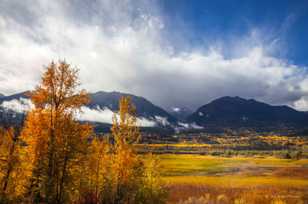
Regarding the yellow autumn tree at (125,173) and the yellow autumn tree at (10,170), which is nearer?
the yellow autumn tree at (10,170)

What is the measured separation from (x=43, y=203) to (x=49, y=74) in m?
8.46

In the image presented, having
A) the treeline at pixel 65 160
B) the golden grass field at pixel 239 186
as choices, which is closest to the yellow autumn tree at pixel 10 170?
the treeline at pixel 65 160

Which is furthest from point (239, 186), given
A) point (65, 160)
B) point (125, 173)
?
point (65, 160)

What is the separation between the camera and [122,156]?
20938 mm

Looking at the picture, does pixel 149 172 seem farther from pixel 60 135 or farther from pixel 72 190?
pixel 60 135

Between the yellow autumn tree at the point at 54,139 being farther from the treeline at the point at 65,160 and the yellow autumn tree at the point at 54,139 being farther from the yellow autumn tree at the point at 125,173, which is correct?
the yellow autumn tree at the point at 125,173

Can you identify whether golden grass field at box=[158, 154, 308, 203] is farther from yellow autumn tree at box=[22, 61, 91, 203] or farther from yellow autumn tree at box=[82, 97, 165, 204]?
yellow autumn tree at box=[22, 61, 91, 203]

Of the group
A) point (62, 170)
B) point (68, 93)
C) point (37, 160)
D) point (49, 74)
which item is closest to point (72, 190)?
point (62, 170)

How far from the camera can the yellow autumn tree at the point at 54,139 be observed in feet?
58.6

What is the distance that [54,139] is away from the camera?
18422 millimetres

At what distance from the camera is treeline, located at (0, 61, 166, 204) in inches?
710

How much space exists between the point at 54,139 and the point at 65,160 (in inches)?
62.3

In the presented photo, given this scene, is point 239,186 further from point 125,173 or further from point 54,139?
point 54,139

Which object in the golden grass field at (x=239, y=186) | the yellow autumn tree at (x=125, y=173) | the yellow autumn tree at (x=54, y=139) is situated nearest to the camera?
the yellow autumn tree at (x=54, y=139)
